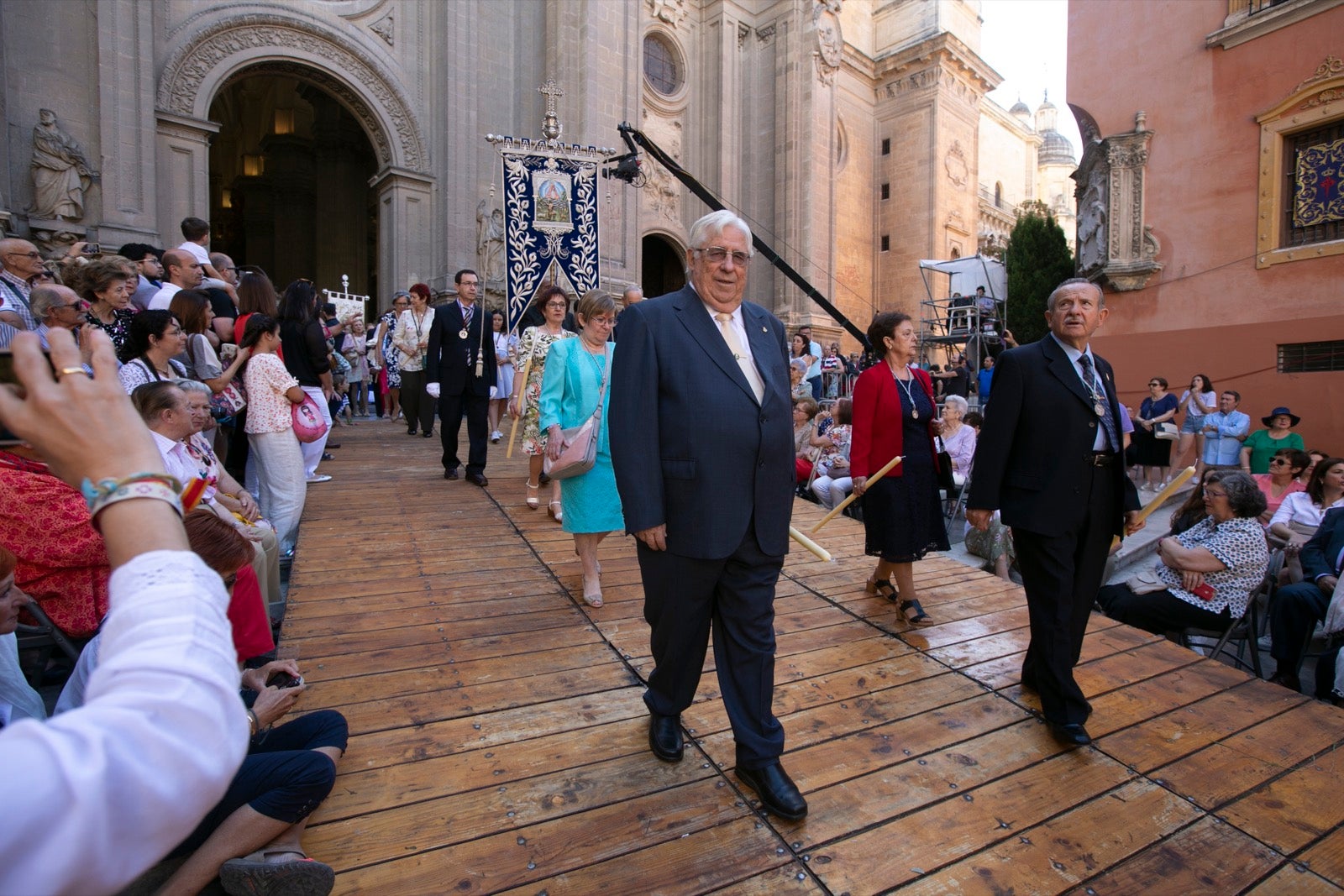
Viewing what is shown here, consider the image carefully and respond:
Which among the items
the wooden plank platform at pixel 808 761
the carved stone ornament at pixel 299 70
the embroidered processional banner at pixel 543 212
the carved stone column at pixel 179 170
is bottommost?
the wooden plank platform at pixel 808 761

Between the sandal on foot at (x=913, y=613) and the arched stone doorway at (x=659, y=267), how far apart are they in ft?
65.1

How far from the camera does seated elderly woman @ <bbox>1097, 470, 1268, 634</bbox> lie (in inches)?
175

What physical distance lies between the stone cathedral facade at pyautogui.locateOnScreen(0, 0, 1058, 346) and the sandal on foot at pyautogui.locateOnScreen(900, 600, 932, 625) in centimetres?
1116

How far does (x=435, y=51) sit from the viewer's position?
1595 centimetres

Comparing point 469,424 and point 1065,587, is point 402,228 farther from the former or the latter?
point 1065,587

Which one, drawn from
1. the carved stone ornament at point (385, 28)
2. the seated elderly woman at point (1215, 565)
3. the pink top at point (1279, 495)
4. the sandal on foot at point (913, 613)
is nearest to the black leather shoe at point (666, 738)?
the sandal on foot at point (913, 613)

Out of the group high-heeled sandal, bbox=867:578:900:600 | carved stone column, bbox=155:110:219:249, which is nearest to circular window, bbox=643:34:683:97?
carved stone column, bbox=155:110:219:249

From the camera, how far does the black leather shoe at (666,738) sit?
2785 millimetres

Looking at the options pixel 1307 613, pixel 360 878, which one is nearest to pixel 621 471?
pixel 360 878

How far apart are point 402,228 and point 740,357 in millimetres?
14958

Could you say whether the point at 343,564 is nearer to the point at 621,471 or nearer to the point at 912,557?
the point at 621,471

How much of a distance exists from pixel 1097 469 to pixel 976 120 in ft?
108

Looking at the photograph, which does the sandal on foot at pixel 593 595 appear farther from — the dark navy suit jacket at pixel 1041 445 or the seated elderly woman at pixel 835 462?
the seated elderly woman at pixel 835 462

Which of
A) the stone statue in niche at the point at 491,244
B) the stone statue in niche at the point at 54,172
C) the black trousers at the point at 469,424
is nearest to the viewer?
the black trousers at the point at 469,424
